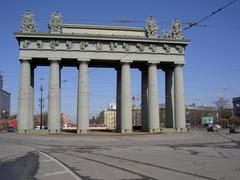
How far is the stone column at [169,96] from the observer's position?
69.7 metres

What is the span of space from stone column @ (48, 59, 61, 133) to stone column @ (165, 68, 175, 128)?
63.3ft

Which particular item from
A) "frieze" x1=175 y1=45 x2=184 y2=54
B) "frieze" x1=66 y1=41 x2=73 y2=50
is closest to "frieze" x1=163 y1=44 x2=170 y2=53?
"frieze" x1=175 y1=45 x2=184 y2=54

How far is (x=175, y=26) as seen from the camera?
6762cm

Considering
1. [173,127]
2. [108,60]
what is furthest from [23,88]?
[173,127]

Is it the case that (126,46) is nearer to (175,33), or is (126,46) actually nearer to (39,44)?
(175,33)

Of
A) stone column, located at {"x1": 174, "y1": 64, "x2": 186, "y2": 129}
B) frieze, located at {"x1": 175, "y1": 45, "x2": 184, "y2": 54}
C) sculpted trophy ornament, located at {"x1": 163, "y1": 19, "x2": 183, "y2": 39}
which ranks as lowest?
stone column, located at {"x1": 174, "y1": 64, "x2": 186, "y2": 129}

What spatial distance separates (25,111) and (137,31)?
22396 millimetres

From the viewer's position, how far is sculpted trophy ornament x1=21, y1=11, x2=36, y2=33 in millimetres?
63156

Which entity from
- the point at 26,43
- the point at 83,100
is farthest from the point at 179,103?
the point at 26,43

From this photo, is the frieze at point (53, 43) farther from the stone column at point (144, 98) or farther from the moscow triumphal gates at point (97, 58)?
the stone column at point (144, 98)

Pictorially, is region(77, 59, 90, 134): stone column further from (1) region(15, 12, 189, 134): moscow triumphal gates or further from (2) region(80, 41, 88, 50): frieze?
(2) region(80, 41, 88, 50): frieze

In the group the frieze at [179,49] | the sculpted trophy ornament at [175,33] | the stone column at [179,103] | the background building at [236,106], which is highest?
the sculpted trophy ornament at [175,33]

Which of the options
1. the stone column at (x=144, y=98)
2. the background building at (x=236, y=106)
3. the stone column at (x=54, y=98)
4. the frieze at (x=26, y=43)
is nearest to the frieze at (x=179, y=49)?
the stone column at (x=144, y=98)

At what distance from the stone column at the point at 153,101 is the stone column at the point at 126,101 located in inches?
133
